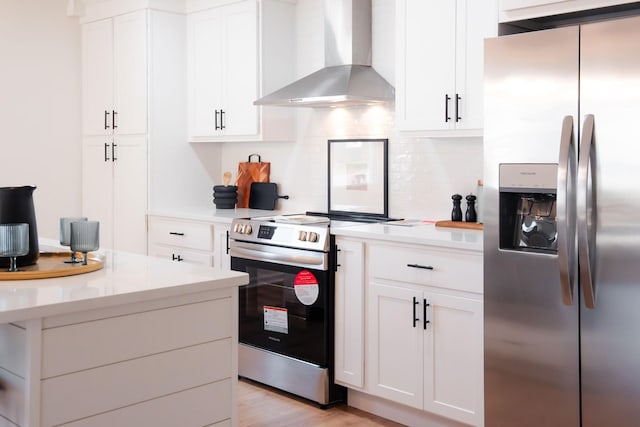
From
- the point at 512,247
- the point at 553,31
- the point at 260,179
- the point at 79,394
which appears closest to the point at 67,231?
the point at 79,394

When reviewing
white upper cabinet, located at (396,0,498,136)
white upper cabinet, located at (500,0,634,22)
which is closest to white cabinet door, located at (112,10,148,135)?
white upper cabinet, located at (396,0,498,136)

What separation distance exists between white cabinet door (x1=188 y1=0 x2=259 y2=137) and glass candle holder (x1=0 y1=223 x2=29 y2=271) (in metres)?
2.48

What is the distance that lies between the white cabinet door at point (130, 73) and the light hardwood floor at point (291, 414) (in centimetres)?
219

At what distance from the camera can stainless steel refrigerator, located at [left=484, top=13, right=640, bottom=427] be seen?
2.68m

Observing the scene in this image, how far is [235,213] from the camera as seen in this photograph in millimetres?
5109

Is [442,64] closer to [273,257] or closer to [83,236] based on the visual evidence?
[273,257]

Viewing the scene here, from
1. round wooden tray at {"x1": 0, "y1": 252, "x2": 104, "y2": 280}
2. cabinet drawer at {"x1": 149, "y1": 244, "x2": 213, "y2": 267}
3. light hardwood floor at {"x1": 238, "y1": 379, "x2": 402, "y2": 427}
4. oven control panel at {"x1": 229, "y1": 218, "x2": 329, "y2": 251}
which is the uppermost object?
oven control panel at {"x1": 229, "y1": 218, "x2": 329, "y2": 251}

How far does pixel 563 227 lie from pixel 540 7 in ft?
3.06

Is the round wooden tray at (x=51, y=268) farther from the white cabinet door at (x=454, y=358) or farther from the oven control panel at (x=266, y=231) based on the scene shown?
the white cabinet door at (x=454, y=358)

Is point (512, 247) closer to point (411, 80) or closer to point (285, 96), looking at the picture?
point (411, 80)

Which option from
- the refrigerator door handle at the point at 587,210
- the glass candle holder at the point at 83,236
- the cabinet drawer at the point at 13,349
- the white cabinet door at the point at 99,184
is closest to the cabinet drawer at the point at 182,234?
the white cabinet door at the point at 99,184

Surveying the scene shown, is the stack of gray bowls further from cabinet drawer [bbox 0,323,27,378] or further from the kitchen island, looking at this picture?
cabinet drawer [bbox 0,323,27,378]

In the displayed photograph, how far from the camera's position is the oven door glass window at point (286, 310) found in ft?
13.3

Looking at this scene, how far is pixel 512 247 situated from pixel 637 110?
72 cm
